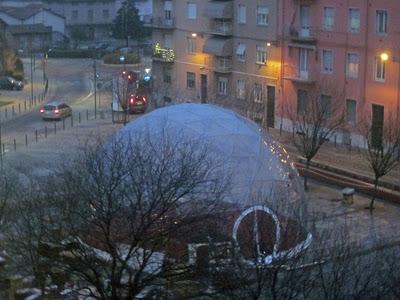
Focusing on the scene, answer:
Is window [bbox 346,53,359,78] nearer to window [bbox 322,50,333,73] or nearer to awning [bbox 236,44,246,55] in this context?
window [bbox 322,50,333,73]

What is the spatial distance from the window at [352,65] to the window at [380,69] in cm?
109

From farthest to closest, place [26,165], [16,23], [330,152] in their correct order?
[16,23]
[330,152]
[26,165]

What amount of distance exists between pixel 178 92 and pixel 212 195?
87.0 feet

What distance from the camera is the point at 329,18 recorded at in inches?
1294

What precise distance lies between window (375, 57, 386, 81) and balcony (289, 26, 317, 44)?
3.58 meters

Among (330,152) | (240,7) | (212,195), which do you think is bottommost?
(330,152)

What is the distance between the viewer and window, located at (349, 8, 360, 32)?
31297 mm

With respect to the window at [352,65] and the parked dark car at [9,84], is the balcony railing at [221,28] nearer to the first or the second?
the window at [352,65]

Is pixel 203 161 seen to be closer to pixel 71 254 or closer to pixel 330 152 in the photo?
pixel 71 254

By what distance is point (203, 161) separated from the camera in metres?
15.8

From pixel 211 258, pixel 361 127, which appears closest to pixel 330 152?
pixel 361 127

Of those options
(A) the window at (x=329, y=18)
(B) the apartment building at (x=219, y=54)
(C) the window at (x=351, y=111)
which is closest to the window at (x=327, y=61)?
(A) the window at (x=329, y=18)

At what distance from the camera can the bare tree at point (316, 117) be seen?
26391 mm

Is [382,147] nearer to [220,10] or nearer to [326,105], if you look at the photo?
[326,105]
